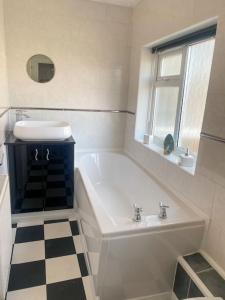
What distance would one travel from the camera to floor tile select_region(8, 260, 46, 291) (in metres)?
1.55

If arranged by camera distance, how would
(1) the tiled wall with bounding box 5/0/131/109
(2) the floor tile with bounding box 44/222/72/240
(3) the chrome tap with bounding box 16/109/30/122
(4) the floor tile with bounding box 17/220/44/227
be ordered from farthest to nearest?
1. (3) the chrome tap with bounding box 16/109/30/122
2. (1) the tiled wall with bounding box 5/0/131/109
3. (4) the floor tile with bounding box 17/220/44/227
4. (2) the floor tile with bounding box 44/222/72/240

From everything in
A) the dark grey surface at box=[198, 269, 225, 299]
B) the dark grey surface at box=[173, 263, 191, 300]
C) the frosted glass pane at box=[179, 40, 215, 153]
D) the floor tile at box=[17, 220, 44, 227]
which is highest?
the frosted glass pane at box=[179, 40, 215, 153]

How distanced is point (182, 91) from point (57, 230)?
178 centimetres

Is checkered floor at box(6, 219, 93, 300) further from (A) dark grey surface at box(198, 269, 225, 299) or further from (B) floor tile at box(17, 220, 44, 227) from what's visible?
(A) dark grey surface at box(198, 269, 225, 299)

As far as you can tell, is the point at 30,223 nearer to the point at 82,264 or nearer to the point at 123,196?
the point at 82,264

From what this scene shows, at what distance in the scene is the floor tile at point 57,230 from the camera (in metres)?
2.07

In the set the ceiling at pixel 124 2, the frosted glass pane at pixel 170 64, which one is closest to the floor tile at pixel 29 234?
the frosted glass pane at pixel 170 64

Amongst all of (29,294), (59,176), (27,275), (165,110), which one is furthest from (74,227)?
(165,110)

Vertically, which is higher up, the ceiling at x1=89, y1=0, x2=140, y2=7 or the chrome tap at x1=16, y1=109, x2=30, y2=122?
the ceiling at x1=89, y1=0, x2=140, y2=7

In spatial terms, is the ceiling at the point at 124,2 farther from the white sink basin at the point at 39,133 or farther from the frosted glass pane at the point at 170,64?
the white sink basin at the point at 39,133

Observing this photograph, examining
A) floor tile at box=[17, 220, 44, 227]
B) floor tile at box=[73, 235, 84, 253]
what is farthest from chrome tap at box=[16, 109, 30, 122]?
floor tile at box=[73, 235, 84, 253]

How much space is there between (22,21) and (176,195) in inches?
94.1

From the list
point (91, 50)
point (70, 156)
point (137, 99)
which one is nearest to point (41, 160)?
point (70, 156)

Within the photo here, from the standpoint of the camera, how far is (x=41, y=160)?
2.21 meters
